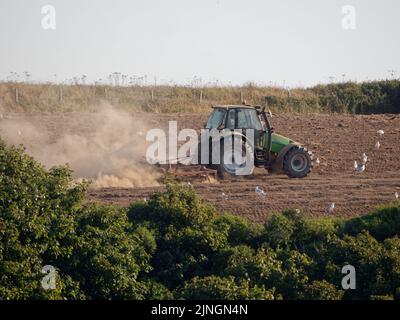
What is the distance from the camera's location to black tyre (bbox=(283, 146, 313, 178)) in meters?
24.9

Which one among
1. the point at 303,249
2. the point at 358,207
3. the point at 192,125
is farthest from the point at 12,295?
the point at 192,125

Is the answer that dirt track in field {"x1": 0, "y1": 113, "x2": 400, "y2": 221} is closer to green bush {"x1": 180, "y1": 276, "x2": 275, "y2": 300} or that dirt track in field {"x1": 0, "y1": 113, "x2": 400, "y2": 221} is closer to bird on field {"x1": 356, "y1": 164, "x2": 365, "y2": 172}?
bird on field {"x1": 356, "y1": 164, "x2": 365, "y2": 172}

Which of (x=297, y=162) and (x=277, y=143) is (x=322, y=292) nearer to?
Result: (x=277, y=143)

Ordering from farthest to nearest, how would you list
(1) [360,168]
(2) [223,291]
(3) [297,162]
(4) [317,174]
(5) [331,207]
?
(1) [360,168] → (4) [317,174] → (3) [297,162] → (5) [331,207] → (2) [223,291]

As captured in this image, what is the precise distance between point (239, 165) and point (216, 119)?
52.3 inches

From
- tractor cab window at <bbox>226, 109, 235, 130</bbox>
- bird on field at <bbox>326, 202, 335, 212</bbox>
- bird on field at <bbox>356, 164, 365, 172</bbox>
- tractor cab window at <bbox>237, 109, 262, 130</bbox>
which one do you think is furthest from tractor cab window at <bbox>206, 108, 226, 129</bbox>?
bird on field at <bbox>356, 164, 365, 172</bbox>

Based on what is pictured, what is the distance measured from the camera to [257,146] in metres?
24.7

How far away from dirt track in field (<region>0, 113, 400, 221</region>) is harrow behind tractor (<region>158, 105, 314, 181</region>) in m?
0.33

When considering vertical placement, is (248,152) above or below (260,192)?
above

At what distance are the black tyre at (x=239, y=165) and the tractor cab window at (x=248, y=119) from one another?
0.51 meters

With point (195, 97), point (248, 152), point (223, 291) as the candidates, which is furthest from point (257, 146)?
point (195, 97)

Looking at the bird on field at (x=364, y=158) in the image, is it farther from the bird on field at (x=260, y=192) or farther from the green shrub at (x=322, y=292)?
the green shrub at (x=322, y=292)

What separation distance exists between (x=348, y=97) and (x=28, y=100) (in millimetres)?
14408

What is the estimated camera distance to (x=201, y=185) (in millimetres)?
23828
